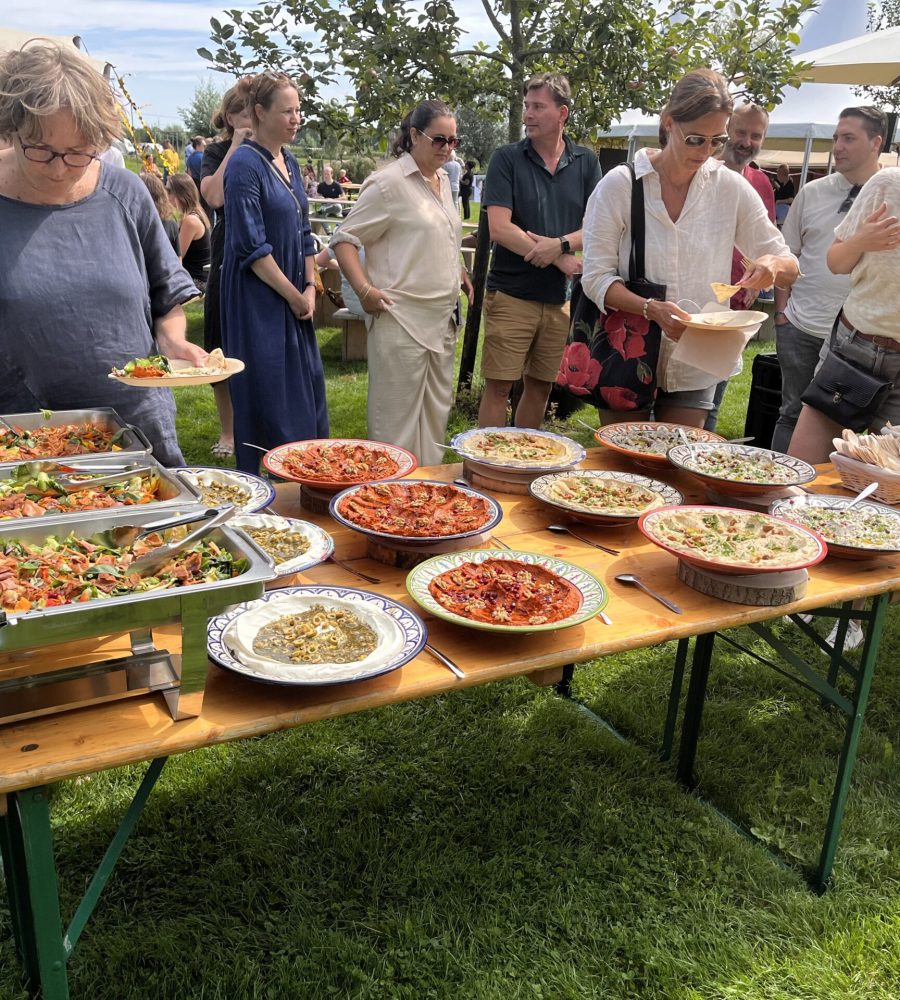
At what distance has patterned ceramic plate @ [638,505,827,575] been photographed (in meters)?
1.96

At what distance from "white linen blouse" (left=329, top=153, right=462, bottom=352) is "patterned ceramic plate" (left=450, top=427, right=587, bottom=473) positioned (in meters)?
1.53

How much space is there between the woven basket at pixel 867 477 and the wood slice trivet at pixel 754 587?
0.74m

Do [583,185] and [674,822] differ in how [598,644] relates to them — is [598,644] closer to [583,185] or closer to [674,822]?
[674,822]

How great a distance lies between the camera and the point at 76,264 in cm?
228

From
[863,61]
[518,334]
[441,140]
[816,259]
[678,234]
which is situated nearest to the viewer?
[678,234]

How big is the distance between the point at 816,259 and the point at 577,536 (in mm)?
3175

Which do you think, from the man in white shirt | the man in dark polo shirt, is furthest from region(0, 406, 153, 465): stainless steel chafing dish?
the man in white shirt

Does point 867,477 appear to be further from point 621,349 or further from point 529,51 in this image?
point 529,51

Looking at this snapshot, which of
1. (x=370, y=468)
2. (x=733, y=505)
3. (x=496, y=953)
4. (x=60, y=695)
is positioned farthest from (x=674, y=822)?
(x=60, y=695)

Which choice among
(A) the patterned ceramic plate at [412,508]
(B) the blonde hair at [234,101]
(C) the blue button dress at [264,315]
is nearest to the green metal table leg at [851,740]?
(A) the patterned ceramic plate at [412,508]

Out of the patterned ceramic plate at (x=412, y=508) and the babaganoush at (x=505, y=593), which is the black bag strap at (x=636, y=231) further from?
the babaganoush at (x=505, y=593)

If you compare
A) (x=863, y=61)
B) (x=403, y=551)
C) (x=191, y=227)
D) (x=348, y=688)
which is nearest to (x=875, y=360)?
(x=403, y=551)

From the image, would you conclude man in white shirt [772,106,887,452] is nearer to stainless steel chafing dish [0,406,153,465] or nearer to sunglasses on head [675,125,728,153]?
sunglasses on head [675,125,728,153]

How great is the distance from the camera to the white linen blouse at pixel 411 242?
13.0 ft
